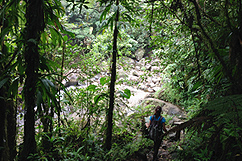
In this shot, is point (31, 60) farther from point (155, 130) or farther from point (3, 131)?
point (155, 130)

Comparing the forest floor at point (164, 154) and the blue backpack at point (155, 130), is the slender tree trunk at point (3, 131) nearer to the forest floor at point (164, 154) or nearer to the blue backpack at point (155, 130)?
A: the forest floor at point (164, 154)

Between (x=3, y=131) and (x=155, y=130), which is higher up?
(x=3, y=131)

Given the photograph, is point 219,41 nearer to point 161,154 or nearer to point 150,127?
point 150,127

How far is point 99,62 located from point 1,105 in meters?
2.13

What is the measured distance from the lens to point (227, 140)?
101cm

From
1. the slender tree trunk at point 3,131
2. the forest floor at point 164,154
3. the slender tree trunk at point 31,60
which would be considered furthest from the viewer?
the forest floor at point 164,154

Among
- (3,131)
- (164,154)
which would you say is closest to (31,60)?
(3,131)

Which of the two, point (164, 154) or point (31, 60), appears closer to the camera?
point (31, 60)

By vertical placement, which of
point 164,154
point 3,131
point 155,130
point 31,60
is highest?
point 31,60

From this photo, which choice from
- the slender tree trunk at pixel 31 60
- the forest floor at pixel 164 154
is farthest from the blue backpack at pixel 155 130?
the slender tree trunk at pixel 31 60

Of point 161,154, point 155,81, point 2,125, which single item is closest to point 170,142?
point 161,154

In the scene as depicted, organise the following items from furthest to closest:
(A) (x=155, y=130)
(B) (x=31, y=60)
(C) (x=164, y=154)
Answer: (C) (x=164, y=154), (A) (x=155, y=130), (B) (x=31, y=60)

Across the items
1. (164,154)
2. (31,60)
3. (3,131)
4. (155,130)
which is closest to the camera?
(31,60)

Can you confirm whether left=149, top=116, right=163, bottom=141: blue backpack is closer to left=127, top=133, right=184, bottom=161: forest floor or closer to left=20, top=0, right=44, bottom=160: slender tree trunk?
left=127, top=133, right=184, bottom=161: forest floor
